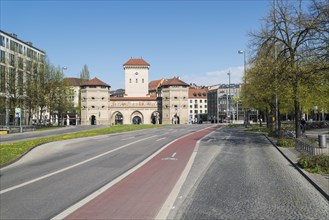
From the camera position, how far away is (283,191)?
406 inches

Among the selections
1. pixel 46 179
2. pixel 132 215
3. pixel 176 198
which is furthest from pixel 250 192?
pixel 46 179

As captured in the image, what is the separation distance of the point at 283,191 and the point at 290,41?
17.1 m

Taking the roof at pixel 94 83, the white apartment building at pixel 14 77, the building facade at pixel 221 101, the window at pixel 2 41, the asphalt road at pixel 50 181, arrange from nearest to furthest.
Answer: the asphalt road at pixel 50 181 < the white apartment building at pixel 14 77 < the window at pixel 2 41 < the roof at pixel 94 83 < the building facade at pixel 221 101

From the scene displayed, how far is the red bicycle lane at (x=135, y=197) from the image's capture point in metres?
8.05

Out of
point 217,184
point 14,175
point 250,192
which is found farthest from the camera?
point 14,175

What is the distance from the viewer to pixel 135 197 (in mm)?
9594

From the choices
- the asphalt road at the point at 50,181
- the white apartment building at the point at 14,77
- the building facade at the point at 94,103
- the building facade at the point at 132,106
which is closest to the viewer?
the asphalt road at the point at 50,181

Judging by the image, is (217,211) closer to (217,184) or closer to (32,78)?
(217,184)

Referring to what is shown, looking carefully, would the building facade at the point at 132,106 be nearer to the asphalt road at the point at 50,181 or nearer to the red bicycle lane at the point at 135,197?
the asphalt road at the point at 50,181

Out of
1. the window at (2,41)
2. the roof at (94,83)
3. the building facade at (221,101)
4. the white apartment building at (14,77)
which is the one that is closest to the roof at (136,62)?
the roof at (94,83)

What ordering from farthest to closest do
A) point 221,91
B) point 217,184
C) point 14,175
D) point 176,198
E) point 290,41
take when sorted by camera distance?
point 221,91 → point 290,41 → point 14,175 → point 217,184 → point 176,198

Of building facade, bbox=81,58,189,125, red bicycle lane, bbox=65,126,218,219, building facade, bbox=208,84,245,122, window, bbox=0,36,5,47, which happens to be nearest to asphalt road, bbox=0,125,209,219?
red bicycle lane, bbox=65,126,218,219

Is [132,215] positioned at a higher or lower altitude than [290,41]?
lower

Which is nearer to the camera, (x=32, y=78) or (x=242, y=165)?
(x=242, y=165)
